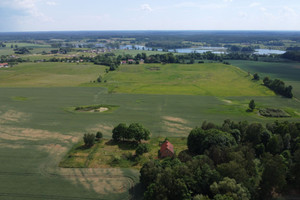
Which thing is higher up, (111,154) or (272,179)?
(272,179)

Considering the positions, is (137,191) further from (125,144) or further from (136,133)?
(125,144)

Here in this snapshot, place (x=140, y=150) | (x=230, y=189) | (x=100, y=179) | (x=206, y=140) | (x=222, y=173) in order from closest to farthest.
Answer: (x=230, y=189) → (x=222, y=173) → (x=100, y=179) → (x=206, y=140) → (x=140, y=150)

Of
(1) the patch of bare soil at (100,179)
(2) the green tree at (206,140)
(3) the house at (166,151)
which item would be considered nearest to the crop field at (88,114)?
(1) the patch of bare soil at (100,179)

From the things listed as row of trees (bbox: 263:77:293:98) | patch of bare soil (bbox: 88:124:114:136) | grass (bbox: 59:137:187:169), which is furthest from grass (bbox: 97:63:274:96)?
grass (bbox: 59:137:187:169)

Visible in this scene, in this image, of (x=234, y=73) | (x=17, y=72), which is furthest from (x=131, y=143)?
(x=17, y=72)

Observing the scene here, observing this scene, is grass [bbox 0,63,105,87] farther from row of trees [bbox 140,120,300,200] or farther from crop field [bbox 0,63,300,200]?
row of trees [bbox 140,120,300,200]

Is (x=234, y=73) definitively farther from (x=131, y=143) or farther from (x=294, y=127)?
(x=131, y=143)

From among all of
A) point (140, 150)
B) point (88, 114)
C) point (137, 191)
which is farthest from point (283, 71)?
point (137, 191)
